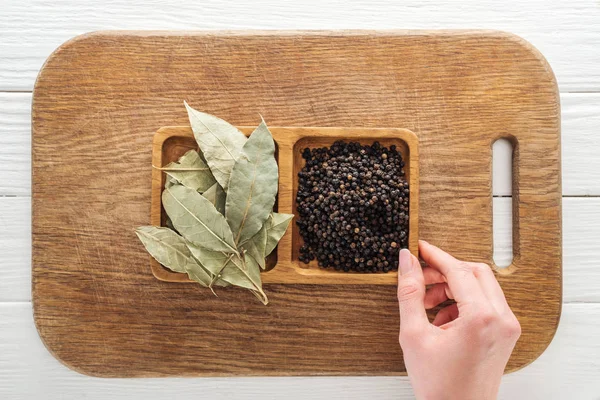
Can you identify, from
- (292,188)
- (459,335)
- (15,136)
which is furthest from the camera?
(15,136)

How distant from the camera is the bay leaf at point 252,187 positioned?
91 cm

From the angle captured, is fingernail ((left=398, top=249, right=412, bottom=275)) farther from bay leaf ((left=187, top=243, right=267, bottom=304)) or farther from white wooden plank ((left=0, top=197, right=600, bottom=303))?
white wooden plank ((left=0, top=197, right=600, bottom=303))

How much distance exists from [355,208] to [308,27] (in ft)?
1.55

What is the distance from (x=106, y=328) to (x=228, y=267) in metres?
0.36

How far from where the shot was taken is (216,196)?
0.95 m

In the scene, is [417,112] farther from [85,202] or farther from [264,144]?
[85,202]

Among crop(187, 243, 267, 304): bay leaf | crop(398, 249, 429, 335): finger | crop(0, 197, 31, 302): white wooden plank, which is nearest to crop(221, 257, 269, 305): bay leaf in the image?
crop(187, 243, 267, 304): bay leaf

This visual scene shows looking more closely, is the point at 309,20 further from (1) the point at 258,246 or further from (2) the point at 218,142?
(1) the point at 258,246

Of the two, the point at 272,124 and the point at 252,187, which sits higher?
the point at 272,124

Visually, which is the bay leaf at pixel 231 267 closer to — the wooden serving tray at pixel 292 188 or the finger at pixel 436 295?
the wooden serving tray at pixel 292 188

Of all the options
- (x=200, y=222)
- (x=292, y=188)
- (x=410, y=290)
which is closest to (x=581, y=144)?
(x=410, y=290)

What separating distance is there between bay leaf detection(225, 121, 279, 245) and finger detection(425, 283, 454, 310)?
1.37 feet

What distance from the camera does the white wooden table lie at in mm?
1097

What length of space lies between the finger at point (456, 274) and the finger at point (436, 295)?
0.07 metres
